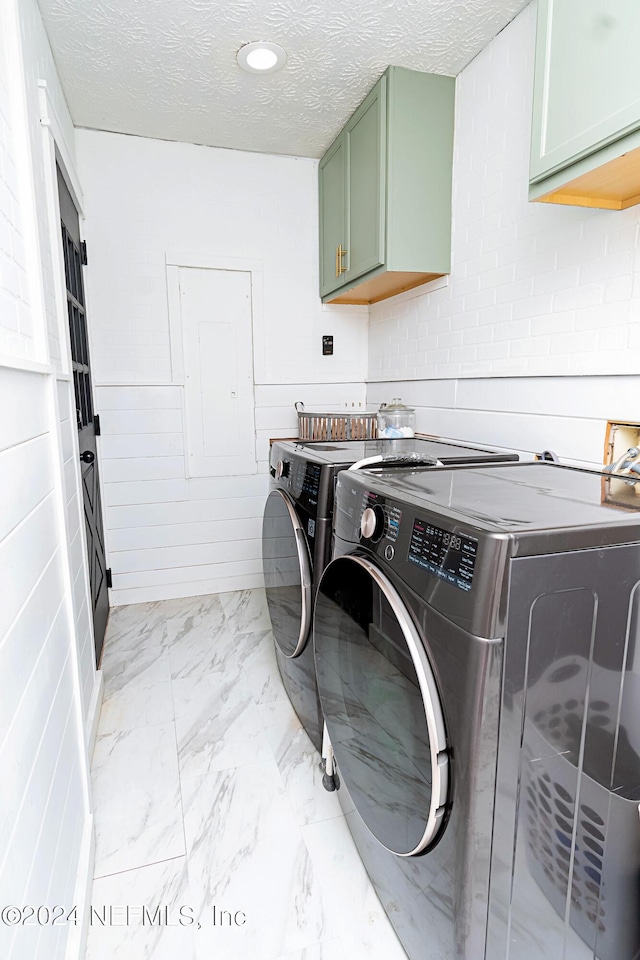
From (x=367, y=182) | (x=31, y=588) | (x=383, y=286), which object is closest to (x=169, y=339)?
(x=383, y=286)

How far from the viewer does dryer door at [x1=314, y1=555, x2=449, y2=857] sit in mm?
902

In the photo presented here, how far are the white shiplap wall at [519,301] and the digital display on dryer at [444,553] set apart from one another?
954 mm

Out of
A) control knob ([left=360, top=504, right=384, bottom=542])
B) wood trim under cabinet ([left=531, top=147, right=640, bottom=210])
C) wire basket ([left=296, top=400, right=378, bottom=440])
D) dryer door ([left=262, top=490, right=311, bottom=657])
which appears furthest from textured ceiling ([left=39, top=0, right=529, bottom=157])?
control knob ([left=360, top=504, right=384, bottom=542])

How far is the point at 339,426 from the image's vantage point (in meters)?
2.89

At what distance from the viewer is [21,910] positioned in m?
0.82

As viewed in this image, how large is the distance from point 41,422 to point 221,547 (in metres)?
2.08

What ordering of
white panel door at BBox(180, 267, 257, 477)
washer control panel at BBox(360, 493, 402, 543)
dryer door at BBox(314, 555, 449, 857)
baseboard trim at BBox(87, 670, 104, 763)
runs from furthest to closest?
white panel door at BBox(180, 267, 257, 477) < baseboard trim at BBox(87, 670, 104, 763) < washer control panel at BBox(360, 493, 402, 543) < dryer door at BBox(314, 555, 449, 857)

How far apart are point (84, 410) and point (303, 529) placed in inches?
58.5

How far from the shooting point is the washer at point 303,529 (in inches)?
62.1

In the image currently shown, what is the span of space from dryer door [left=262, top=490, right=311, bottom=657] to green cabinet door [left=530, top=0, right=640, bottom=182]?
1208mm

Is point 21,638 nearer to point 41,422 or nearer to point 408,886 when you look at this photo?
point 41,422

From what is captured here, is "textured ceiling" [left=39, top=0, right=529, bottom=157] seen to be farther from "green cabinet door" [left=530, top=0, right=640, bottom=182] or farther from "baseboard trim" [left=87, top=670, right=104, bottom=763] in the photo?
"baseboard trim" [left=87, top=670, right=104, bottom=763]

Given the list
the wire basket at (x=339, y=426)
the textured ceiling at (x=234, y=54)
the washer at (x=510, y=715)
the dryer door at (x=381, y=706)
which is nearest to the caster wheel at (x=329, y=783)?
the dryer door at (x=381, y=706)

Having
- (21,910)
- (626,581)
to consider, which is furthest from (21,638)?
(626,581)
